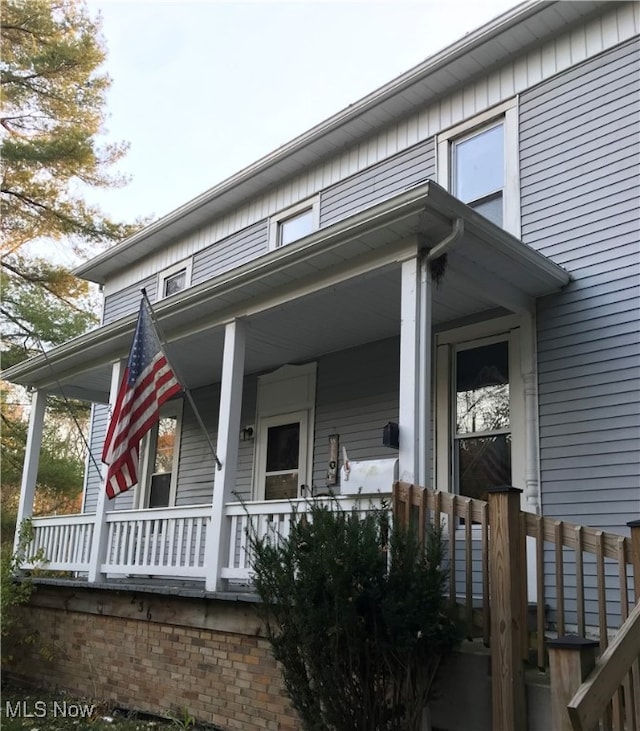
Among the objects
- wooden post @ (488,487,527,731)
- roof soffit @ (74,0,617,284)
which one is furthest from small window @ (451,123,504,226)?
wooden post @ (488,487,527,731)

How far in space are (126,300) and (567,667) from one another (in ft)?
36.6

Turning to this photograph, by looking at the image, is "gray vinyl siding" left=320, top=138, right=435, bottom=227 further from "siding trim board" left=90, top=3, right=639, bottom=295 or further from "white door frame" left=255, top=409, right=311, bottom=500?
"white door frame" left=255, top=409, right=311, bottom=500

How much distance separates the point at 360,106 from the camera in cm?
823

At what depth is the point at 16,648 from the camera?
817 cm

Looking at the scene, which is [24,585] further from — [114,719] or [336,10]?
[336,10]

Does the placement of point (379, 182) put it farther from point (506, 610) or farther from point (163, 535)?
point (506, 610)

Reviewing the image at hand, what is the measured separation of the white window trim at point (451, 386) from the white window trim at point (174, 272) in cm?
549

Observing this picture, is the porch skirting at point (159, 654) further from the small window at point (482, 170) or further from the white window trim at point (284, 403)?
the small window at point (482, 170)

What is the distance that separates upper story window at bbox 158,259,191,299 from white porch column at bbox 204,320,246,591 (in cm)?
480

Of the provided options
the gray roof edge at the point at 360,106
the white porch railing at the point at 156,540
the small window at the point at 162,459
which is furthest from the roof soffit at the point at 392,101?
the white porch railing at the point at 156,540

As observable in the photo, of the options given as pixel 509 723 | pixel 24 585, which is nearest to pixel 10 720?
pixel 24 585

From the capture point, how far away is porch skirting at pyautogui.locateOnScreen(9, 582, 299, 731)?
210 inches

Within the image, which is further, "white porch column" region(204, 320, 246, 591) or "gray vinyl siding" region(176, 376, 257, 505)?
"gray vinyl siding" region(176, 376, 257, 505)

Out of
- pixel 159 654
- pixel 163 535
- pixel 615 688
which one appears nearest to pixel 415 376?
pixel 615 688
